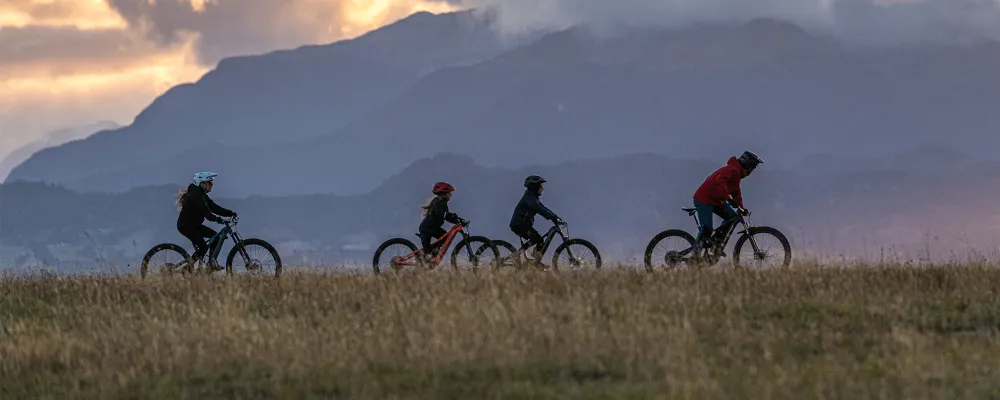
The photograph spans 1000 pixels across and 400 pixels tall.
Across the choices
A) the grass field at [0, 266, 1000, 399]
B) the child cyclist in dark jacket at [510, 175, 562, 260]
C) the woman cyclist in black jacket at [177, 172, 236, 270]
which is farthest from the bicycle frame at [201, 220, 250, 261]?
the child cyclist in dark jacket at [510, 175, 562, 260]

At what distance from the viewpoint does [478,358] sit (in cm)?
1148

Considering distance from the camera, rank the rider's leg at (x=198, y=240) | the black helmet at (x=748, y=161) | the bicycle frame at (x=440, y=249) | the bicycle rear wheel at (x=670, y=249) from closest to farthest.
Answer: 1. the black helmet at (x=748, y=161)
2. the bicycle rear wheel at (x=670, y=249)
3. the rider's leg at (x=198, y=240)
4. the bicycle frame at (x=440, y=249)

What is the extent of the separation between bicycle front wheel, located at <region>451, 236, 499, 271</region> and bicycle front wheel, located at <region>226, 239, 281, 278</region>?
2770mm

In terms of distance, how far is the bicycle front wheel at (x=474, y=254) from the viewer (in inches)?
804

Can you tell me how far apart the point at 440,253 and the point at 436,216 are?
23.9 inches

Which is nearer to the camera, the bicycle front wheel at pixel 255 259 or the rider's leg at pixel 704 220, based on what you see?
the rider's leg at pixel 704 220

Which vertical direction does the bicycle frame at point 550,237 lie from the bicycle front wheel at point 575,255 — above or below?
above

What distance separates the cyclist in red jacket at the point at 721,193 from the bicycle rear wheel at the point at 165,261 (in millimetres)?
7863

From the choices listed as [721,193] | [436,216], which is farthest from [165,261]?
[721,193]

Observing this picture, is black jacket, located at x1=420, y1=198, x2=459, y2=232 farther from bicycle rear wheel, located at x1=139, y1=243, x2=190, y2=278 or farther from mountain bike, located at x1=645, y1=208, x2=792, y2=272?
bicycle rear wheel, located at x1=139, y1=243, x2=190, y2=278

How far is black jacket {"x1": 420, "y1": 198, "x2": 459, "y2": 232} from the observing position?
20.6 m

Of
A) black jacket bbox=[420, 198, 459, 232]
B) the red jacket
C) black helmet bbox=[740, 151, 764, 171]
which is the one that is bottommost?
black jacket bbox=[420, 198, 459, 232]

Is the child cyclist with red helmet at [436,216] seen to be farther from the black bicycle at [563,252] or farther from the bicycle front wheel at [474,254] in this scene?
the black bicycle at [563,252]

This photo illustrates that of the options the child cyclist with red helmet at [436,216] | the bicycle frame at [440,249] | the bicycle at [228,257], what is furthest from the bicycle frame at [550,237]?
Result: the bicycle at [228,257]
